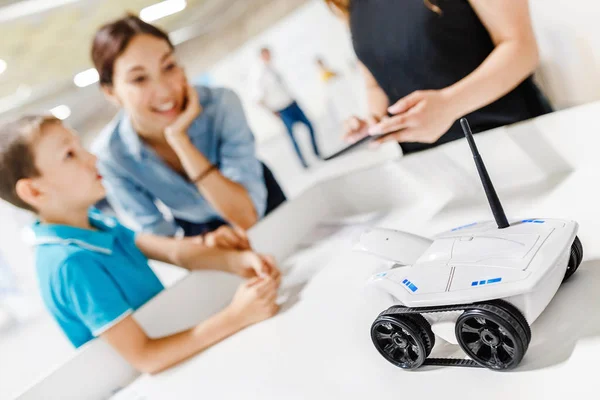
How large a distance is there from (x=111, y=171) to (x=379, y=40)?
55 centimetres

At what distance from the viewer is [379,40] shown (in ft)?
2.67

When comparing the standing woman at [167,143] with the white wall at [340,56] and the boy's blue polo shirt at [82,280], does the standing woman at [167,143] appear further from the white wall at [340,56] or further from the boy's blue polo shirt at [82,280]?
the boy's blue polo shirt at [82,280]

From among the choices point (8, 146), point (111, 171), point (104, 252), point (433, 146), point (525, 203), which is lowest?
point (525, 203)

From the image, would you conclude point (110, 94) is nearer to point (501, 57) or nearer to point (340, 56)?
point (340, 56)

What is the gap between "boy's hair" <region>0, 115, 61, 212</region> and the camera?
77 centimetres

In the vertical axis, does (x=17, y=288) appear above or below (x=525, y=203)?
above

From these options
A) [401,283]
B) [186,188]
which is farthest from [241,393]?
[186,188]

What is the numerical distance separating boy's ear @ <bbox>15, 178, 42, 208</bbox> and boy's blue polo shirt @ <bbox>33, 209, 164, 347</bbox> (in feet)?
0.13

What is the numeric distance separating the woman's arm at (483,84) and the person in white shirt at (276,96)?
256 millimetres

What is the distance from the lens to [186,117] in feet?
3.29

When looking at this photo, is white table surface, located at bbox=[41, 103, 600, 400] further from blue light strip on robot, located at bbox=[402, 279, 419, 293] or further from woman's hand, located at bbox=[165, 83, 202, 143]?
woman's hand, located at bbox=[165, 83, 202, 143]

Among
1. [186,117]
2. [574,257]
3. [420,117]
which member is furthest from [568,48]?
[186,117]

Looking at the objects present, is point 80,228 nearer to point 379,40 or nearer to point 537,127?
point 379,40

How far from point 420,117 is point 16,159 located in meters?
0.62
